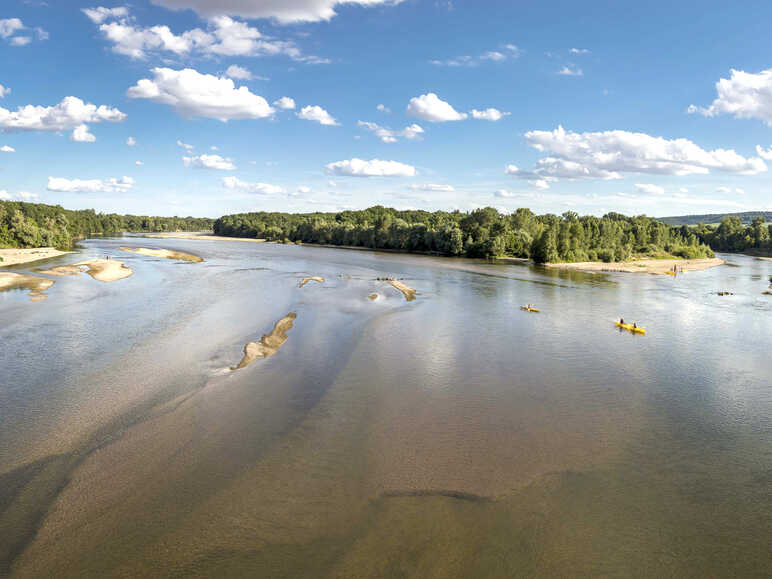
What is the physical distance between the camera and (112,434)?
14477 mm

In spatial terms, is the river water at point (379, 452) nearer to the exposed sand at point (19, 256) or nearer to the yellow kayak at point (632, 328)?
the yellow kayak at point (632, 328)

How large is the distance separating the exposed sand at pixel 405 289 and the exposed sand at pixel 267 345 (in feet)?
50.5

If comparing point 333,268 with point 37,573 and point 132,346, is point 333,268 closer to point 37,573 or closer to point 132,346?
point 132,346

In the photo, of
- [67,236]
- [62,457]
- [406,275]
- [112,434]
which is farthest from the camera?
[67,236]

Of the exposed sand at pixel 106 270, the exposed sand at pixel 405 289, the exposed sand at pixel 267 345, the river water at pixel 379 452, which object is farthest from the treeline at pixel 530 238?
the exposed sand at pixel 267 345

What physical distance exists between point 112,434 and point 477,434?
12.1 meters

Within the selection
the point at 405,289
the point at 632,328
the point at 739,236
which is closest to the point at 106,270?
the point at 405,289

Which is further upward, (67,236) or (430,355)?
(67,236)

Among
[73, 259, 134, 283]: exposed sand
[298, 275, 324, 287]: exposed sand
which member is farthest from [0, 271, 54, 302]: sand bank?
[298, 275, 324, 287]: exposed sand

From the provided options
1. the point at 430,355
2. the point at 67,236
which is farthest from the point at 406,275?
the point at 67,236

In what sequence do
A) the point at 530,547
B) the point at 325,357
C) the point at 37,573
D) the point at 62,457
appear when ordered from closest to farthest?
the point at 37,573
the point at 530,547
the point at 62,457
the point at 325,357

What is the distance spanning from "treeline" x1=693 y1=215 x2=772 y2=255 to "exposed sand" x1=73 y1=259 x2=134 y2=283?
18522 centimetres

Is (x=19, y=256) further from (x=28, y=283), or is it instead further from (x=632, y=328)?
(x=632, y=328)

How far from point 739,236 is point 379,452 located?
199 m
